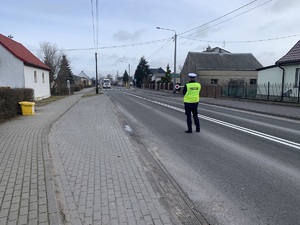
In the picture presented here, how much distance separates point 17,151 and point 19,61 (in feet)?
66.4

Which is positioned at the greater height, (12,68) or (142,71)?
(142,71)

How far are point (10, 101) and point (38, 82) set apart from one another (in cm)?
1764

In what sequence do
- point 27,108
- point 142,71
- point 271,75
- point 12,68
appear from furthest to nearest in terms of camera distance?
1. point 142,71
2. point 271,75
3. point 12,68
4. point 27,108

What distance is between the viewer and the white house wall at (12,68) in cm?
2408

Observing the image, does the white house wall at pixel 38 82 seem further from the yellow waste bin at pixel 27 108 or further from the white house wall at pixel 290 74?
the white house wall at pixel 290 74

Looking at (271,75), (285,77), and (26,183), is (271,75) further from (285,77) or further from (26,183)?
(26,183)

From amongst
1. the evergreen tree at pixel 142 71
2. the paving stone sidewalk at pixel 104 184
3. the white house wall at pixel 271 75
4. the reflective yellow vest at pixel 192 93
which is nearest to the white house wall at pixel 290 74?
the white house wall at pixel 271 75

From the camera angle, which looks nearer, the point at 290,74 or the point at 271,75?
the point at 290,74

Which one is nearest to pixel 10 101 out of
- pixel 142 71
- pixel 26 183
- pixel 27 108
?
pixel 27 108

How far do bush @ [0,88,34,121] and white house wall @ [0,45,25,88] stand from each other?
414 inches

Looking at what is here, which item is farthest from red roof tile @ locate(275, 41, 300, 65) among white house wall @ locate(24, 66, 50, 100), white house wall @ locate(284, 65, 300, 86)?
white house wall @ locate(24, 66, 50, 100)

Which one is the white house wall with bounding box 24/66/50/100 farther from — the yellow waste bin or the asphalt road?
the asphalt road

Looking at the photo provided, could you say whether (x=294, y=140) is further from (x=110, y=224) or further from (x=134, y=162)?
(x=110, y=224)

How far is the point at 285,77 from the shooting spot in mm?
24422
